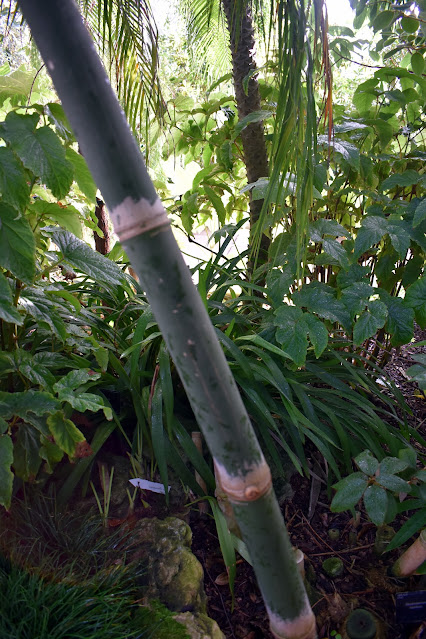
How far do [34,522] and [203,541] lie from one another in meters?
0.51

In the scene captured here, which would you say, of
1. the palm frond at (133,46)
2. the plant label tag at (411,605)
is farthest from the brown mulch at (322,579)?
the palm frond at (133,46)

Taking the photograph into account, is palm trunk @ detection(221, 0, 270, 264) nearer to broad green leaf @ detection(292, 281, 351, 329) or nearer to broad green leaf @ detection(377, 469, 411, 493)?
broad green leaf @ detection(292, 281, 351, 329)

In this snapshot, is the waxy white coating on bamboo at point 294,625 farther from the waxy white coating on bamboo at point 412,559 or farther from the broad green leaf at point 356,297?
the broad green leaf at point 356,297

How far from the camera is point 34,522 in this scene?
1403 mm

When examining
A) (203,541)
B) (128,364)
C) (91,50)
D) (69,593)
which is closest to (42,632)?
(69,593)

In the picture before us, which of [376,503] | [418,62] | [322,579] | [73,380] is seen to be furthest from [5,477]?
[418,62]

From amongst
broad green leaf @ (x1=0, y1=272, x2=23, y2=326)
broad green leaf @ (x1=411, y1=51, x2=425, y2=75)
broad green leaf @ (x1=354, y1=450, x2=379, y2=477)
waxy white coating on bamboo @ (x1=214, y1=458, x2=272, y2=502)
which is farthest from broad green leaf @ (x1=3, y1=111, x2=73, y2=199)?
broad green leaf @ (x1=411, y1=51, x2=425, y2=75)

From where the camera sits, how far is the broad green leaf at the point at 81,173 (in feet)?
4.21

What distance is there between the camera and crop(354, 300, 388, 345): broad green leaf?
1536mm

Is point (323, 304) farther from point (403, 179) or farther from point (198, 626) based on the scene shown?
point (198, 626)

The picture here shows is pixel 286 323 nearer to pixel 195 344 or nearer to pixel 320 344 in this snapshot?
pixel 320 344

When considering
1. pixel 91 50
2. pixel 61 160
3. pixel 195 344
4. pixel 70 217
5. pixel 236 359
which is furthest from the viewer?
pixel 236 359

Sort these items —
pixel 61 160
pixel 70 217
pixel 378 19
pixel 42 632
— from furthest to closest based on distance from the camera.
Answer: pixel 378 19 → pixel 70 217 → pixel 61 160 → pixel 42 632

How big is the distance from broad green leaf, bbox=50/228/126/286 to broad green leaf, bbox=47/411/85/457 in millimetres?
413
